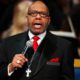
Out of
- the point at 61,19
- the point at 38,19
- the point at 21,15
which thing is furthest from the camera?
the point at 61,19

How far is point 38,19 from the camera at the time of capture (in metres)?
3.92

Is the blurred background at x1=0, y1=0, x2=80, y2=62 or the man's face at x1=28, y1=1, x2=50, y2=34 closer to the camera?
the man's face at x1=28, y1=1, x2=50, y2=34

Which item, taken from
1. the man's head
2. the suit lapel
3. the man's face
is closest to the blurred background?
the man's head

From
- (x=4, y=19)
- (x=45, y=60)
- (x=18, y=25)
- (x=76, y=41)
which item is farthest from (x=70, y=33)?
(x=45, y=60)

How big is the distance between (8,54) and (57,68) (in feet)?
1.43

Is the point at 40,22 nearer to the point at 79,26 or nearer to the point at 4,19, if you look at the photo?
the point at 79,26

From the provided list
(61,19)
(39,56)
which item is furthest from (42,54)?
(61,19)

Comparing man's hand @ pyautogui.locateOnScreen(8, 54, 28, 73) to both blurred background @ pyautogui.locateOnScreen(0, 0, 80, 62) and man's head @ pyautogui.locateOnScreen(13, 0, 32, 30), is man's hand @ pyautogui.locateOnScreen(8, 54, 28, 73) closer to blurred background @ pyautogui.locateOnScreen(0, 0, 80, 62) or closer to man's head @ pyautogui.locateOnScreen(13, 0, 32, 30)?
blurred background @ pyautogui.locateOnScreen(0, 0, 80, 62)

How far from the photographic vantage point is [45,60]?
397cm

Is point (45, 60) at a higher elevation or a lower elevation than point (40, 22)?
lower

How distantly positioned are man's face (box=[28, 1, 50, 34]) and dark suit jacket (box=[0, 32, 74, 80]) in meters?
0.14

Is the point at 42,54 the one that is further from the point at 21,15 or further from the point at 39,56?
the point at 21,15

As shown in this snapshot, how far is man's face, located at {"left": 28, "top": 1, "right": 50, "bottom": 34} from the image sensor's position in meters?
3.93

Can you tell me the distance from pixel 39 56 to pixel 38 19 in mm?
305
